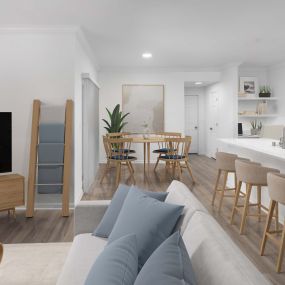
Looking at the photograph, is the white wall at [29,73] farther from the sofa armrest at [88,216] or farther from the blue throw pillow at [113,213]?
the blue throw pillow at [113,213]

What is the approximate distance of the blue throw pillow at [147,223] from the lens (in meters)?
1.54

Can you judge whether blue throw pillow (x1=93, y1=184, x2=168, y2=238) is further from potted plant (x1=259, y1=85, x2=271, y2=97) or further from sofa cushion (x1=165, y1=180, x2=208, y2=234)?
potted plant (x1=259, y1=85, x2=271, y2=97)

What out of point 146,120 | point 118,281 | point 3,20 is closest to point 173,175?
point 146,120

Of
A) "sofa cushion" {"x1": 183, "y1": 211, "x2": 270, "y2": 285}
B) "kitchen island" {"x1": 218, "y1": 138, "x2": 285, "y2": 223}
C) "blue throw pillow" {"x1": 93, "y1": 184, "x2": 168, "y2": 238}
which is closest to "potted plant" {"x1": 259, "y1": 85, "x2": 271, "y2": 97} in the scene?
"kitchen island" {"x1": 218, "y1": 138, "x2": 285, "y2": 223}

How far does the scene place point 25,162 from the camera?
454cm

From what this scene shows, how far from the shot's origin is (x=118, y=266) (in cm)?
118

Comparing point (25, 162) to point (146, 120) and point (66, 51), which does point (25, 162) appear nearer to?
point (66, 51)

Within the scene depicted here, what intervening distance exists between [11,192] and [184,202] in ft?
9.32

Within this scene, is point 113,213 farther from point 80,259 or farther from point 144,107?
point 144,107

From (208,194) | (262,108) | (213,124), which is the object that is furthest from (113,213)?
(213,124)

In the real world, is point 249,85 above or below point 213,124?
above

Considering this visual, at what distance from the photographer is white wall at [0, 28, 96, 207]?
14.7 feet

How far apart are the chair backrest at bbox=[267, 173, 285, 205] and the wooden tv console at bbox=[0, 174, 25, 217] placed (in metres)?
2.88

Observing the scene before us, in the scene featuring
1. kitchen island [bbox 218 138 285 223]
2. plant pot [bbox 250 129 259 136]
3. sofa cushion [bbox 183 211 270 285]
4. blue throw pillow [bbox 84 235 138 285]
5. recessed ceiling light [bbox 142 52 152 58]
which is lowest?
blue throw pillow [bbox 84 235 138 285]
